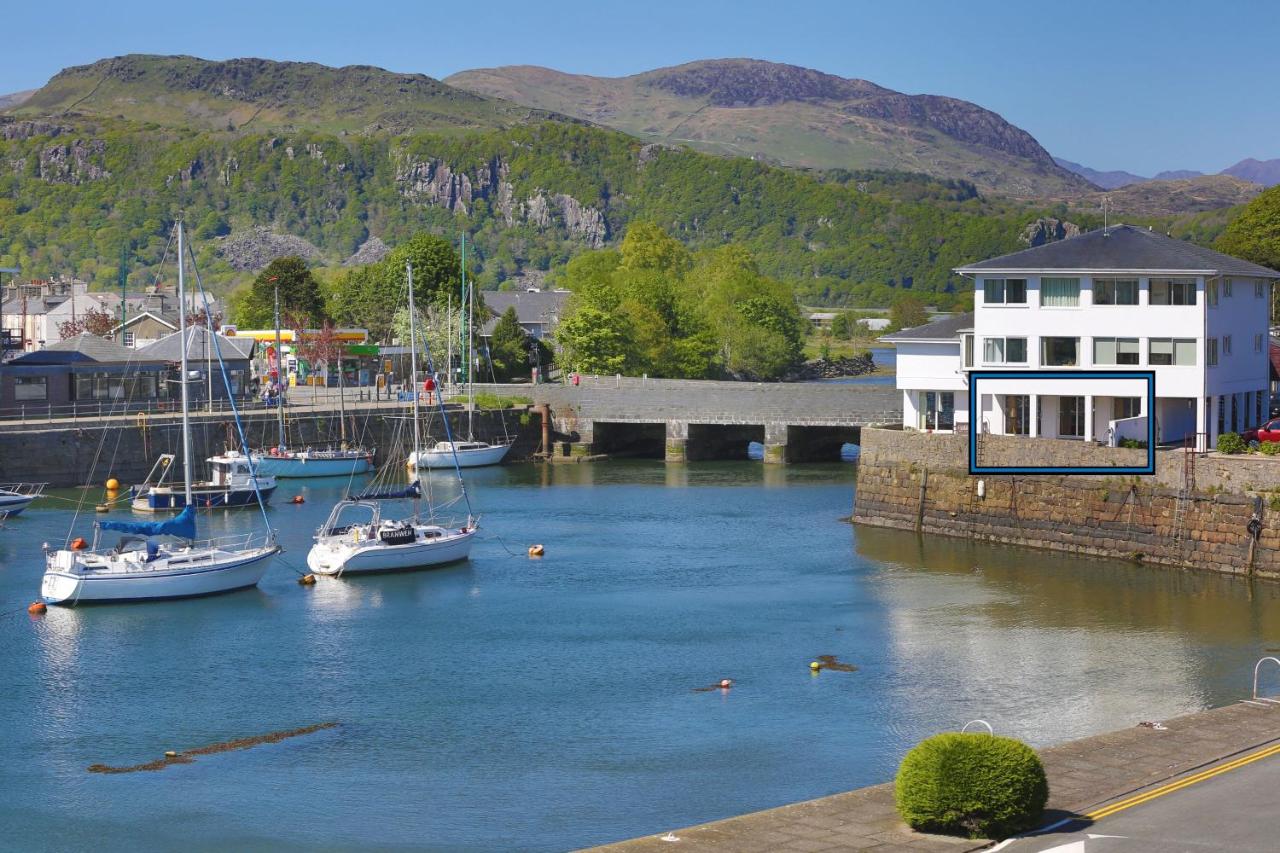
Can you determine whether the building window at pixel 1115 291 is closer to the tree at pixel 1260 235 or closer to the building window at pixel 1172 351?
the building window at pixel 1172 351

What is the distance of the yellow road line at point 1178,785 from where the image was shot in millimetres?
27500

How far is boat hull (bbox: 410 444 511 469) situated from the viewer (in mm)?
99625

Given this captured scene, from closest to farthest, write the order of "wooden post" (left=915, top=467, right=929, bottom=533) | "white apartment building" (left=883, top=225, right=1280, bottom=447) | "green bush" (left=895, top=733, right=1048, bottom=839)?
"green bush" (left=895, top=733, right=1048, bottom=839) → "white apartment building" (left=883, top=225, right=1280, bottom=447) → "wooden post" (left=915, top=467, right=929, bottom=533)

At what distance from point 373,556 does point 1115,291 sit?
30.9 metres

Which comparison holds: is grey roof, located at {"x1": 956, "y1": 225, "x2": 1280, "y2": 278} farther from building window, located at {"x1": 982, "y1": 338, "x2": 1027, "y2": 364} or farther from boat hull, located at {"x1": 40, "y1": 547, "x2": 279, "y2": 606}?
boat hull, located at {"x1": 40, "y1": 547, "x2": 279, "y2": 606}

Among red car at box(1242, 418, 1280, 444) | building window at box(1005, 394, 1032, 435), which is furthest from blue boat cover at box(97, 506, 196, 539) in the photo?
red car at box(1242, 418, 1280, 444)

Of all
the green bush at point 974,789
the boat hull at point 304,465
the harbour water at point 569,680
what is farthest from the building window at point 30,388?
the green bush at point 974,789

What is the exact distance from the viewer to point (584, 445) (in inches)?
4262

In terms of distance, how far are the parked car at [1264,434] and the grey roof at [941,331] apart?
41.7 feet

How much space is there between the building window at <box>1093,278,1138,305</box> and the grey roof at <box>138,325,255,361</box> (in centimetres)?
5197

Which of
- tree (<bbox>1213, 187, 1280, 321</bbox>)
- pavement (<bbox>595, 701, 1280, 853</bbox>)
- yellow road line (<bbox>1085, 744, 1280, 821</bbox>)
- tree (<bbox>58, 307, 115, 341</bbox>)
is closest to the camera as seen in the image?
pavement (<bbox>595, 701, 1280, 853</bbox>)

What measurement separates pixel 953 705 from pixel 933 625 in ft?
35.7

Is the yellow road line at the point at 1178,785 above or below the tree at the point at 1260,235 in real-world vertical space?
below

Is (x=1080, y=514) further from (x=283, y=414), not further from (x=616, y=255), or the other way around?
(x=616, y=255)
